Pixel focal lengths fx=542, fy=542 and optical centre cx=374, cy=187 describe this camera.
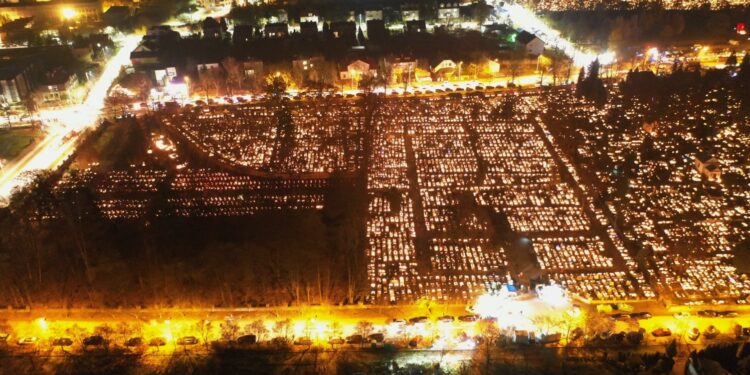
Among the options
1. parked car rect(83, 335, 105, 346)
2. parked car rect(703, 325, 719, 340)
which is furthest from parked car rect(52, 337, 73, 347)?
parked car rect(703, 325, 719, 340)

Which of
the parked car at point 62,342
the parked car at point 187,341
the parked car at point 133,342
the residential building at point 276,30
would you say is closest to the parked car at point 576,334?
the parked car at point 187,341

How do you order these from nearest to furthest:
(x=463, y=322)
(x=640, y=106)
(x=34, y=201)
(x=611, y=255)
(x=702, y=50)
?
(x=463, y=322)
(x=611, y=255)
(x=34, y=201)
(x=640, y=106)
(x=702, y=50)

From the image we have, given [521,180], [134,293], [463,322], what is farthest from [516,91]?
[134,293]

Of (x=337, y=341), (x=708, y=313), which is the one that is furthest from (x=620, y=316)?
(x=337, y=341)

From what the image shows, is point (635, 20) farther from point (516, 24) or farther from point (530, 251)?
point (530, 251)

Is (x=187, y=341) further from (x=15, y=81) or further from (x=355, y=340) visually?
(x=15, y=81)
